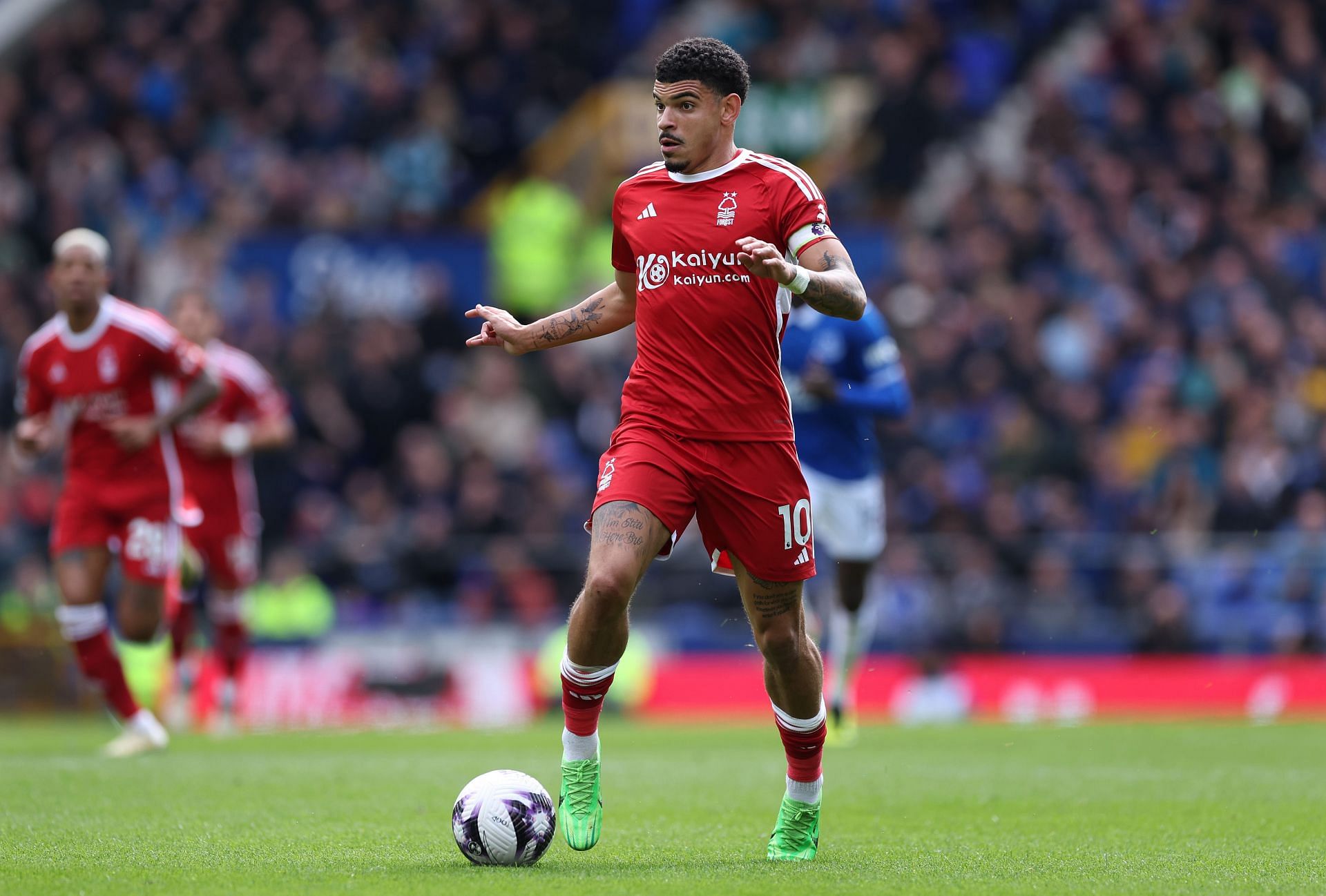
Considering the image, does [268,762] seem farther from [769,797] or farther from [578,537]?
[578,537]

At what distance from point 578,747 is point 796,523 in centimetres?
113

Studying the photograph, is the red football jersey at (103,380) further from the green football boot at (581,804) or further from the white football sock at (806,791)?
the white football sock at (806,791)

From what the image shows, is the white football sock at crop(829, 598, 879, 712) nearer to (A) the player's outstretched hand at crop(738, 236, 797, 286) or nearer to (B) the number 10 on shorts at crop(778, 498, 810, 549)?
Result: (B) the number 10 on shorts at crop(778, 498, 810, 549)

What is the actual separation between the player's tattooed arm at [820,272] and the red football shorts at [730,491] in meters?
0.64

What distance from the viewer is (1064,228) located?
2091 centimetres

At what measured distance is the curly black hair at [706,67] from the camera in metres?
6.80

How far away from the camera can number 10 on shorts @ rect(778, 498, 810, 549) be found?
22.2 feet

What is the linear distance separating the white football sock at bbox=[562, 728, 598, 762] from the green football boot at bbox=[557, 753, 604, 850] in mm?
16

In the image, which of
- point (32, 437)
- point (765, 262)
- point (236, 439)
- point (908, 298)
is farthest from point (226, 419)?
point (765, 262)

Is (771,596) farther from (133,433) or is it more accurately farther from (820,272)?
(133,433)

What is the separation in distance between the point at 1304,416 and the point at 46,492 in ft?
42.5

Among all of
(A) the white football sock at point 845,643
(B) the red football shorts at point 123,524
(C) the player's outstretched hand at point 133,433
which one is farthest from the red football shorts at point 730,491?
(A) the white football sock at point 845,643

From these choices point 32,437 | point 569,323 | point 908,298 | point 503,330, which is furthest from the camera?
point 908,298

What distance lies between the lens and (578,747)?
6797mm
